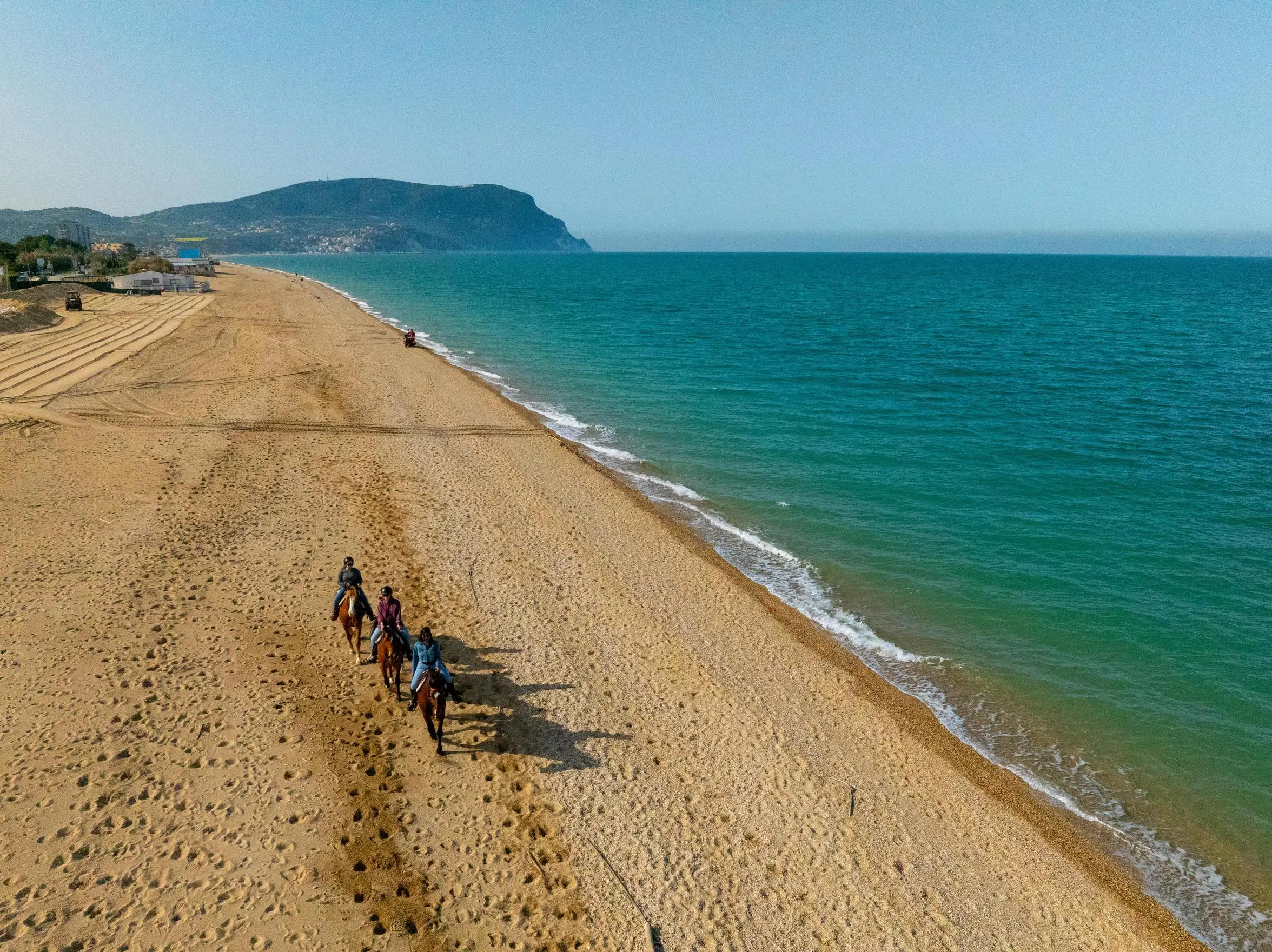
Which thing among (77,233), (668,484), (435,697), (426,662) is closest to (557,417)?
(668,484)

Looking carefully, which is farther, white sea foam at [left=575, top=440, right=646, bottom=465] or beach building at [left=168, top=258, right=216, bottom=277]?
beach building at [left=168, top=258, right=216, bottom=277]

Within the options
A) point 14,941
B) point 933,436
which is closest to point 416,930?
point 14,941

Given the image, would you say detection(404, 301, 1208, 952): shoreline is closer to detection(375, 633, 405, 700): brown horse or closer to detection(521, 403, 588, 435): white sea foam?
detection(375, 633, 405, 700): brown horse

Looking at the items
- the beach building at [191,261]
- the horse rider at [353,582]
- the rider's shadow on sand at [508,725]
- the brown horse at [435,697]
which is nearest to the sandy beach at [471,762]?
the rider's shadow on sand at [508,725]

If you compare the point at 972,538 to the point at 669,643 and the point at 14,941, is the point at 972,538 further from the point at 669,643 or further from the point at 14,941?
the point at 14,941

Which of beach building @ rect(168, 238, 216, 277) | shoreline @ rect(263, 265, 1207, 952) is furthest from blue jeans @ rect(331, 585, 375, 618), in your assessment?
beach building @ rect(168, 238, 216, 277)

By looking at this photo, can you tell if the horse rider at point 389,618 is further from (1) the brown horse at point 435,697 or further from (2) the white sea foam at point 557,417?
(2) the white sea foam at point 557,417
